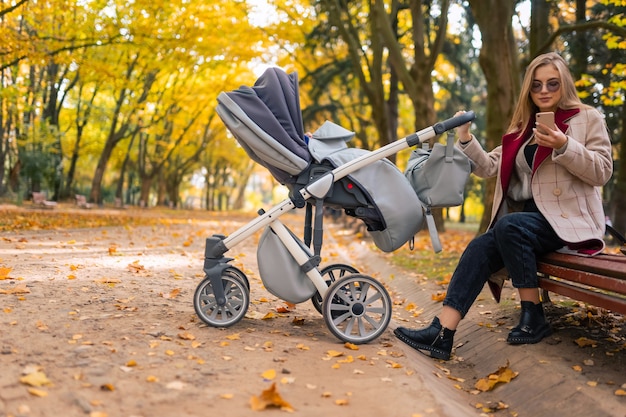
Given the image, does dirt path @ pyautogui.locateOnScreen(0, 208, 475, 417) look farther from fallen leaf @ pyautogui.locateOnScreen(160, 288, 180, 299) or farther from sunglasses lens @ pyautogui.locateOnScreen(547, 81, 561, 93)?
sunglasses lens @ pyautogui.locateOnScreen(547, 81, 561, 93)

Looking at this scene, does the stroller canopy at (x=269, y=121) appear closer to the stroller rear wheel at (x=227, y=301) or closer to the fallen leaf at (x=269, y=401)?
the stroller rear wheel at (x=227, y=301)

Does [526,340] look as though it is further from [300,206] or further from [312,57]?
[312,57]

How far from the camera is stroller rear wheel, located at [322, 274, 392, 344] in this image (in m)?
4.27

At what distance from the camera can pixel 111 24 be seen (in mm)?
15258

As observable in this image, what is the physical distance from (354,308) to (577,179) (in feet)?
5.66

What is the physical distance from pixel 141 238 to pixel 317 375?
922 cm

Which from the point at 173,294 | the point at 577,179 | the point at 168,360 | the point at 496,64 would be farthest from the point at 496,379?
the point at 496,64

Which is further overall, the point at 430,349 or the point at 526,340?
the point at 430,349

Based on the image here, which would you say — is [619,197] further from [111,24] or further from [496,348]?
[111,24]

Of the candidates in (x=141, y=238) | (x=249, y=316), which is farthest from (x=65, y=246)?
(x=249, y=316)

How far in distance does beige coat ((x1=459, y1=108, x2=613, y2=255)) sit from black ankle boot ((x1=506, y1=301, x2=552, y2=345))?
48cm

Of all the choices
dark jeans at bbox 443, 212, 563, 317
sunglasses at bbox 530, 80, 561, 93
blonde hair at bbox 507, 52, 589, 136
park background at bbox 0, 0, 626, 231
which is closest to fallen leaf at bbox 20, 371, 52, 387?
dark jeans at bbox 443, 212, 563, 317

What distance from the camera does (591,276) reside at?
3658mm

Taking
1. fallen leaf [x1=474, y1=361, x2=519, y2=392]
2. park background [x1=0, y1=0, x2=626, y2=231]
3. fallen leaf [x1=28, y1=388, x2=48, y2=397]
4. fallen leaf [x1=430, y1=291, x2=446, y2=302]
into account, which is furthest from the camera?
park background [x1=0, y1=0, x2=626, y2=231]
